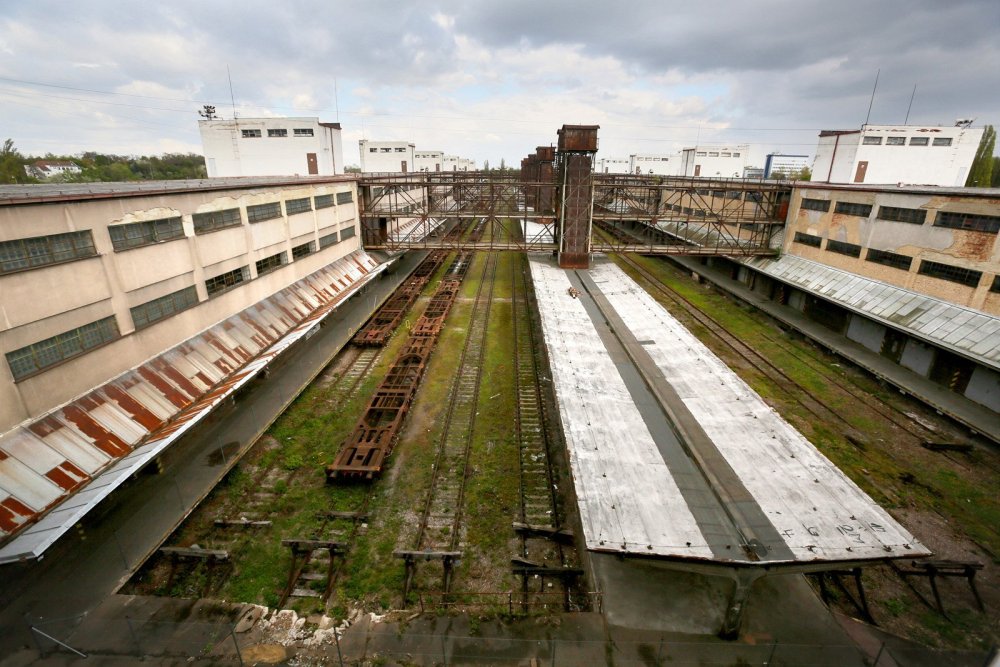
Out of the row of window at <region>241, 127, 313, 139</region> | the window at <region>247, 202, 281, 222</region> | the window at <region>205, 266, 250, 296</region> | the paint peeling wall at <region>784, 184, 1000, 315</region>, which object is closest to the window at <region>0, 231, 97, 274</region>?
the window at <region>205, 266, 250, 296</region>

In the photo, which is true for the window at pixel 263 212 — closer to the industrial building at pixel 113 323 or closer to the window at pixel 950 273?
the industrial building at pixel 113 323

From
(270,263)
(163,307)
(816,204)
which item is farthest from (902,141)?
(163,307)

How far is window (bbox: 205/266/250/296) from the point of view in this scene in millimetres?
18766

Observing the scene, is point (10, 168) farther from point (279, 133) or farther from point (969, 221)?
point (969, 221)

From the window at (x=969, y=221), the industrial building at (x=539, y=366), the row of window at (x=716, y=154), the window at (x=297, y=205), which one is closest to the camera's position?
the industrial building at (x=539, y=366)

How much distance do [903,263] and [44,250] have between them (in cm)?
3528

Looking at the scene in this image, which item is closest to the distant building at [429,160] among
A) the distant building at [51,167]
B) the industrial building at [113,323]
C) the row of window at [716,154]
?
the row of window at [716,154]

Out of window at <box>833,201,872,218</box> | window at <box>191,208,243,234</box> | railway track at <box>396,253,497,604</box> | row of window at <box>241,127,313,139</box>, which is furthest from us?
row of window at <box>241,127,313,139</box>

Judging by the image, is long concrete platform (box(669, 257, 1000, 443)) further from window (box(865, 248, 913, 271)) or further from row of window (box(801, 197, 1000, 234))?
row of window (box(801, 197, 1000, 234))

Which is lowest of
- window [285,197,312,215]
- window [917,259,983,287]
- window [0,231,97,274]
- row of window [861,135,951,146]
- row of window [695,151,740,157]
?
window [917,259,983,287]

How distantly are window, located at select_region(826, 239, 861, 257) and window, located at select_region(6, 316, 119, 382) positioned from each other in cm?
3581

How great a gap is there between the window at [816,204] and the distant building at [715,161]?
4987cm

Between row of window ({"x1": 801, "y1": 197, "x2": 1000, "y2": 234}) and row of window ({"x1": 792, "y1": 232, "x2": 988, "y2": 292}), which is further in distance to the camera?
row of window ({"x1": 792, "y1": 232, "x2": 988, "y2": 292})

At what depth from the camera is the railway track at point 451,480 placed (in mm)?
11570
